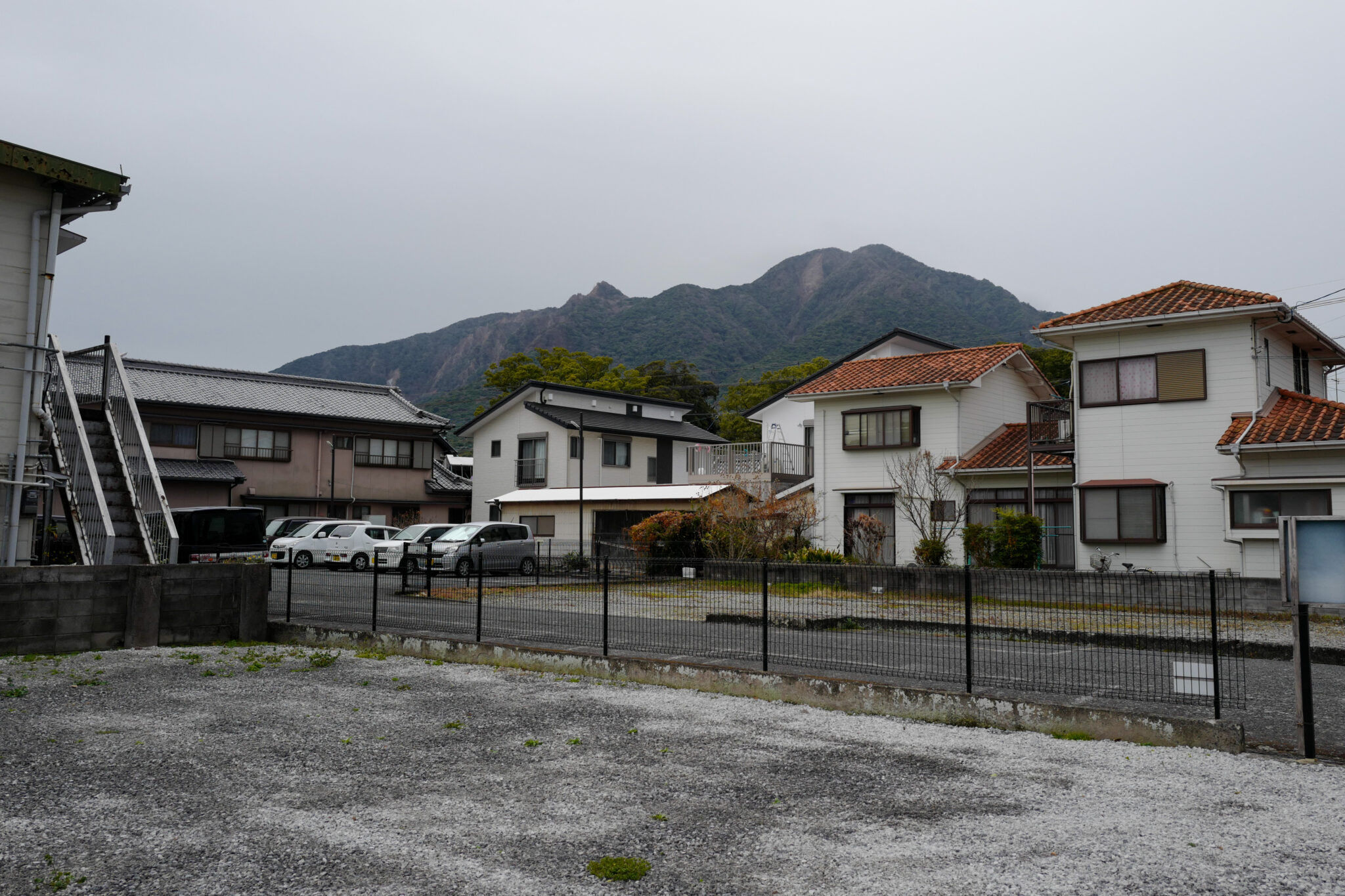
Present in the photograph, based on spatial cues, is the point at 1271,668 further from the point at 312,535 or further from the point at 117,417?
the point at 312,535

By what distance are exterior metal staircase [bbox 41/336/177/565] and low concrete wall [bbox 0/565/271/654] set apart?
1.38 ft

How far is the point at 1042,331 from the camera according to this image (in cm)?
2148

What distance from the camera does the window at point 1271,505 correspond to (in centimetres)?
1803

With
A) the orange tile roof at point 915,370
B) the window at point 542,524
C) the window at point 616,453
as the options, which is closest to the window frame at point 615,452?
the window at point 616,453

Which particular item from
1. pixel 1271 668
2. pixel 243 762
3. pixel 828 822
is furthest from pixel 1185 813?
pixel 1271 668

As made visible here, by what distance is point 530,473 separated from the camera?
38.3 meters

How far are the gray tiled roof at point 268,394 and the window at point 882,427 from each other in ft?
67.0

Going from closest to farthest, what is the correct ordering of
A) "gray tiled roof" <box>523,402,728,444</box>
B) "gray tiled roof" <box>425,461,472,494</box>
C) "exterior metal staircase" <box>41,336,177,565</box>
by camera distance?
"exterior metal staircase" <box>41,336,177,565</box>, "gray tiled roof" <box>523,402,728,444</box>, "gray tiled roof" <box>425,461,472,494</box>

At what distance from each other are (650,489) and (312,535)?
11107mm

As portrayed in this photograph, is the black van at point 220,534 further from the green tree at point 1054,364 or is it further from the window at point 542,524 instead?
the green tree at point 1054,364

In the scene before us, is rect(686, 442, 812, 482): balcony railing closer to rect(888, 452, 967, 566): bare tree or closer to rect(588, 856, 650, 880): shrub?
rect(888, 452, 967, 566): bare tree

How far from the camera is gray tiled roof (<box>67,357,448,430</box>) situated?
35.1m

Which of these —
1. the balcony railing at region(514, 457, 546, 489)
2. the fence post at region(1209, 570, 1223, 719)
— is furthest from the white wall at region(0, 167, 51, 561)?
the balcony railing at region(514, 457, 546, 489)

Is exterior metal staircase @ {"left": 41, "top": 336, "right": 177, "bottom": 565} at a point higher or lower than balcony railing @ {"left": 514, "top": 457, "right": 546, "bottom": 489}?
lower
